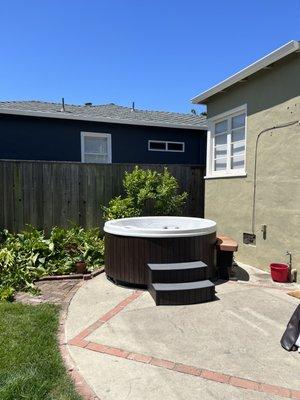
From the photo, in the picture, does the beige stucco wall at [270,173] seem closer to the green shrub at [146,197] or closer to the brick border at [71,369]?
the green shrub at [146,197]

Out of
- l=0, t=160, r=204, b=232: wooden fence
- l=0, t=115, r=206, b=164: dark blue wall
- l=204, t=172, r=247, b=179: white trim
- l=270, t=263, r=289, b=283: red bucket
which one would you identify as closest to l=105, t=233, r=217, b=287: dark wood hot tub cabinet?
l=270, t=263, r=289, b=283: red bucket

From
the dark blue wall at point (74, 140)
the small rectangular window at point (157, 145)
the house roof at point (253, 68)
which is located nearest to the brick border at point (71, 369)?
the house roof at point (253, 68)

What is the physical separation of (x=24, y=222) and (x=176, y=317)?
15.5ft

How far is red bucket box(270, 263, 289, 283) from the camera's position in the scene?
19.4 feet

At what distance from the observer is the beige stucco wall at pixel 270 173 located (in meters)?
5.94

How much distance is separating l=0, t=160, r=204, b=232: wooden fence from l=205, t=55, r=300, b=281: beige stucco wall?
2819mm

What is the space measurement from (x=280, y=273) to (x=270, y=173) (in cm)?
181

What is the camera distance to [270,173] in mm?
6508

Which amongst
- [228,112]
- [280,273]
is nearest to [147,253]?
[280,273]

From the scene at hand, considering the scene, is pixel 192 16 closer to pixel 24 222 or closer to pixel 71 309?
pixel 24 222

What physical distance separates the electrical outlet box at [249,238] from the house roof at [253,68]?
307 cm

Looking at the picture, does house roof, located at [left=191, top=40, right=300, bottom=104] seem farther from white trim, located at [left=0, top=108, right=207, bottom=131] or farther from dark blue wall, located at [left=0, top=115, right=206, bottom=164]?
dark blue wall, located at [left=0, top=115, right=206, bottom=164]

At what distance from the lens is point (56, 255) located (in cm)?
684

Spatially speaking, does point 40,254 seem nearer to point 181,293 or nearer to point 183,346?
point 181,293
